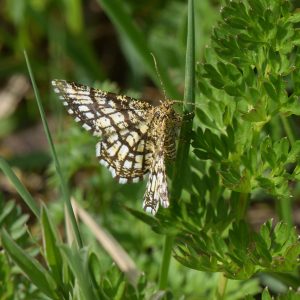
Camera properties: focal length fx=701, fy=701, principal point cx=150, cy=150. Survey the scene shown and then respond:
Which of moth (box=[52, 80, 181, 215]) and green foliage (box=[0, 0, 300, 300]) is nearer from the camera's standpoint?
green foliage (box=[0, 0, 300, 300])

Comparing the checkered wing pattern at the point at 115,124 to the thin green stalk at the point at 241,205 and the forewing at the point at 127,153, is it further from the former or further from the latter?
the thin green stalk at the point at 241,205

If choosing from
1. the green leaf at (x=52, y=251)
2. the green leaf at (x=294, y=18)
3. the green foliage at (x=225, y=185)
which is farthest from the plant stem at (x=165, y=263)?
the green leaf at (x=294, y=18)

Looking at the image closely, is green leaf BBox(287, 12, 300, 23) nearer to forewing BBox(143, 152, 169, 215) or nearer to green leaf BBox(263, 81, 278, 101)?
green leaf BBox(263, 81, 278, 101)

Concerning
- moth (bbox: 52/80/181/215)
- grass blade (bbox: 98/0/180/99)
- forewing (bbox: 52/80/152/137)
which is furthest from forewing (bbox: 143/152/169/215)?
grass blade (bbox: 98/0/180/99)

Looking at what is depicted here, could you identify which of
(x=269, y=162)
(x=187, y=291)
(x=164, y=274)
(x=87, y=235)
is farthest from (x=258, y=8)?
(x=87, y=235)

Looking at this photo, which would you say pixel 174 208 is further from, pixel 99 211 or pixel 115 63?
pixel 115 63

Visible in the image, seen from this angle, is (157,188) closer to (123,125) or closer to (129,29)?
(123,125)

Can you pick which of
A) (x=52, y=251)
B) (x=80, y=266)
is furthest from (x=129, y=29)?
(x=80, y=266)
